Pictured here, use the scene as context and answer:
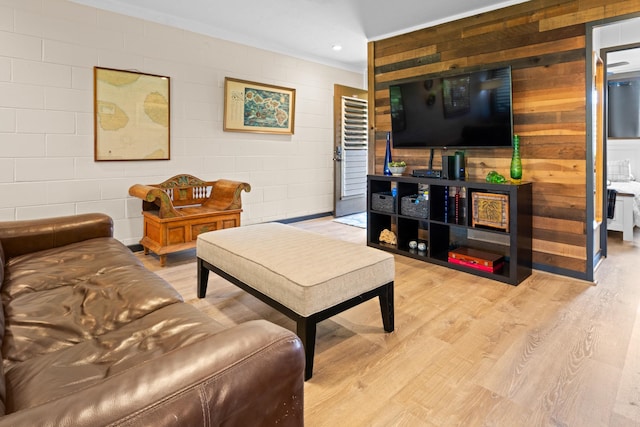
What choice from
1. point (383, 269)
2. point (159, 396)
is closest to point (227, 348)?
point (159, 396)

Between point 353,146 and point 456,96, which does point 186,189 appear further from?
point 353,146

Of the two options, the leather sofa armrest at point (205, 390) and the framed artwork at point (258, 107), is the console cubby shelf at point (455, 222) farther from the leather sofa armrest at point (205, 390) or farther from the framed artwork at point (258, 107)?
the leather sofa armrest at point (205, 390)

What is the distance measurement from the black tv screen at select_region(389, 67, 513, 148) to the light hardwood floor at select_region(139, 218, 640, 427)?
4.24 ft

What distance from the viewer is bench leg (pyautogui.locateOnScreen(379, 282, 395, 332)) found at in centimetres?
217

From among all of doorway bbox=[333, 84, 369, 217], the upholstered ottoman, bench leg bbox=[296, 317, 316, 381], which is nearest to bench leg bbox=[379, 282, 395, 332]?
→ the upholstered ottoman

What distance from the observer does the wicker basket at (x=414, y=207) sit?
3.60 m

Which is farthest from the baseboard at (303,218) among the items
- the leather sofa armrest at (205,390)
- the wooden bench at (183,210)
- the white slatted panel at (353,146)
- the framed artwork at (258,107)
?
the leather sofa armrest at (205,390)

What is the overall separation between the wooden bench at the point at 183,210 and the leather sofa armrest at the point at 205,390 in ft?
9.22

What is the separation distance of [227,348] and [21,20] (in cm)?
375

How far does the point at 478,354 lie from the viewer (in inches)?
78.1

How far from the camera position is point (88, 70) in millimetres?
3490

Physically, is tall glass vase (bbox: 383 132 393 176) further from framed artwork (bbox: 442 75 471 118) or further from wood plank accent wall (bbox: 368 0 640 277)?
wood plank accent wall (bbox: 368 0 640 277)

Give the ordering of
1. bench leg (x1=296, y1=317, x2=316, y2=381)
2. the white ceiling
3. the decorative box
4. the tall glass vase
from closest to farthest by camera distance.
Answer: bench leg (x1=296, y1=317, x2=316, y2=381), the decorative box, the white ceiling, the tall glass vase

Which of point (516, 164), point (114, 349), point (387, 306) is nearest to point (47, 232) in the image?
point (114, 349)
